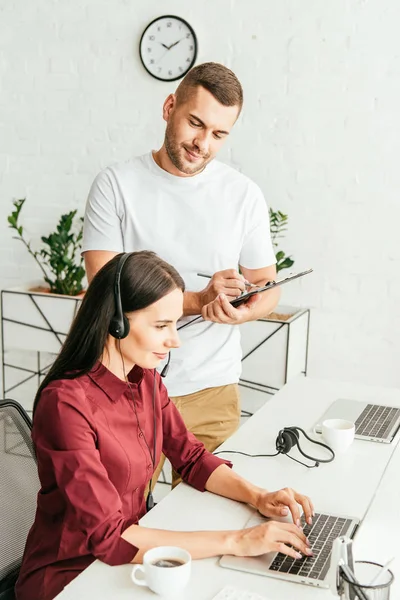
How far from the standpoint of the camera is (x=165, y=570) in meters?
1.12

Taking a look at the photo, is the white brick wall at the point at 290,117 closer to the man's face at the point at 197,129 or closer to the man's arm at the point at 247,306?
the man's arm at the point at 247,306

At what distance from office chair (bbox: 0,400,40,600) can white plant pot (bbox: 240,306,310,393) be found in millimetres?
1450

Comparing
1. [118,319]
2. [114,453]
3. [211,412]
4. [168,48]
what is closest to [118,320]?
[118,319]

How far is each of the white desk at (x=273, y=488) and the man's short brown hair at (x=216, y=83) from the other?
83cm

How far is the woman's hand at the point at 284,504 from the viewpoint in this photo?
1.43 meters

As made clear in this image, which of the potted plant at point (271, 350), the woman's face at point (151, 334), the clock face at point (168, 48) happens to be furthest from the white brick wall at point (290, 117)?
the woman's face at point (151, 334)

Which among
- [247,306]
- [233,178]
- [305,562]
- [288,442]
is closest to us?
[305,562]

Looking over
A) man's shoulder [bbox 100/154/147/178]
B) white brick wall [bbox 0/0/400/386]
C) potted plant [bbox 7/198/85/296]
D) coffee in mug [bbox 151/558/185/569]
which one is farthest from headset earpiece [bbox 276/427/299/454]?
potted plant [bbox 7/198/85/296]

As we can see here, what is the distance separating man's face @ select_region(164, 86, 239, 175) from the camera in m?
1.94

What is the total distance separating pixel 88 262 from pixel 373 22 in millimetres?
1649

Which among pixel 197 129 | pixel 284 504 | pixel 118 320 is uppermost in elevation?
pixel 197 129

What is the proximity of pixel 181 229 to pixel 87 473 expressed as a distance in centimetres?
90

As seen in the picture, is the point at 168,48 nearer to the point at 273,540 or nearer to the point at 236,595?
the point at 273,540

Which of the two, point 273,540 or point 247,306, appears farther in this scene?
point 247,306
